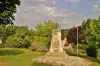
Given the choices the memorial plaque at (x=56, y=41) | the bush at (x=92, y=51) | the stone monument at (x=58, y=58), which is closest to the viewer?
the stone monument at (x=58, y=58)

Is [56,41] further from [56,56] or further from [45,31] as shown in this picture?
[45,31]

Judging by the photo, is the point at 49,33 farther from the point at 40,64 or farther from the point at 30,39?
the point at 40,64

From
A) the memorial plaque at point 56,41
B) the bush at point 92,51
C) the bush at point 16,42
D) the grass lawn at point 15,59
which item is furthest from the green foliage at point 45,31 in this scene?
the memorial plaque at point 56,41

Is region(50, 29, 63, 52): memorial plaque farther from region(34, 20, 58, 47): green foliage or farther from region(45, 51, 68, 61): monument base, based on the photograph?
region(34, 20, 58, 47): green foliage

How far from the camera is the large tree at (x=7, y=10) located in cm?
3359

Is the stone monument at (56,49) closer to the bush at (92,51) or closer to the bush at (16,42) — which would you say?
the bush at (92,51)

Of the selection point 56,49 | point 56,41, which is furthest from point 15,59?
point 56,41

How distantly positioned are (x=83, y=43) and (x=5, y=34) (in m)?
24.3

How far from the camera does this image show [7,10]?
34406mm

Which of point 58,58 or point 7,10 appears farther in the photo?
point 7,10

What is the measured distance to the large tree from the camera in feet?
110

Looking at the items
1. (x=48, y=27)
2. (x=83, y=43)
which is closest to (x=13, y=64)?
(x=48, y=27)

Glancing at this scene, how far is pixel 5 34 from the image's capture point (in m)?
77.2

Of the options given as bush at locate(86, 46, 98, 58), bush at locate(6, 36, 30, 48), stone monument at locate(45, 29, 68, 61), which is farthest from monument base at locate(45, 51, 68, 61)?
bush at locate(6, 36, 30, 48)
